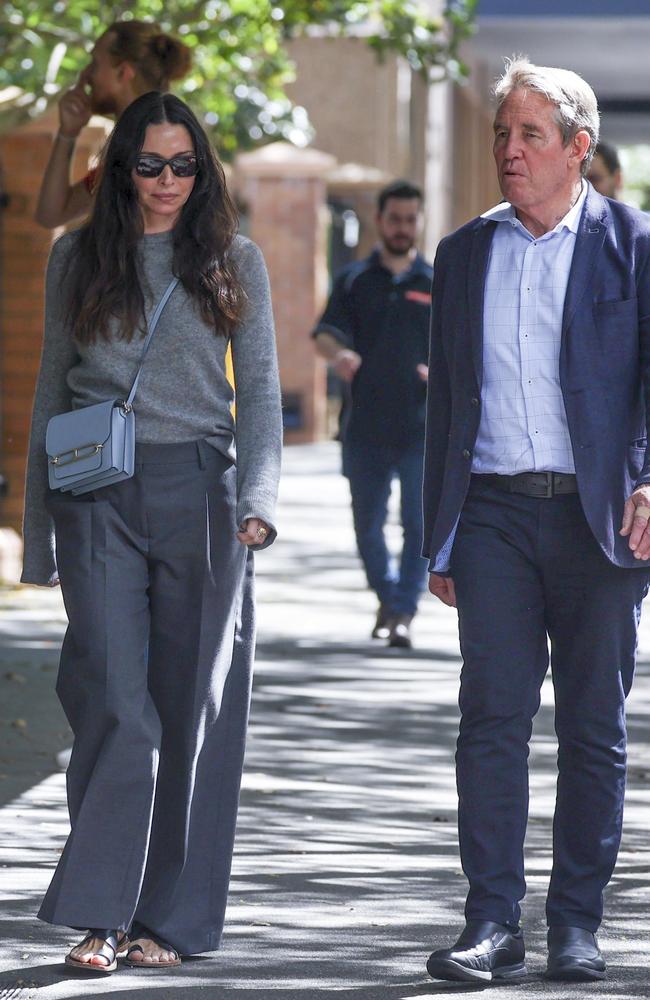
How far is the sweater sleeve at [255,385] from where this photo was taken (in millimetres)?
4879

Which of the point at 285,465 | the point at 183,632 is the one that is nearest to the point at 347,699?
the point at 183,632

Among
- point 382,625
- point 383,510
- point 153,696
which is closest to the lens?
point 153,696

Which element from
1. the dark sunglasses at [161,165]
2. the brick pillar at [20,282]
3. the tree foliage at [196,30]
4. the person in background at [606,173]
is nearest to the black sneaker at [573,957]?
the dark sunglasses at [161,165]

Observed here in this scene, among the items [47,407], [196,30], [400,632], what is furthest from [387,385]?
[47,407]

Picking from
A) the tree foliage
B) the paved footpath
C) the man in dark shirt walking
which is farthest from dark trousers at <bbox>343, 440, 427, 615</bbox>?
the tree foliage

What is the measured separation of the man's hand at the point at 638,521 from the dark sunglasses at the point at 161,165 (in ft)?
4.06

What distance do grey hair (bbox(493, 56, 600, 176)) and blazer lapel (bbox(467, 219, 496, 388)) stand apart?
264 mm

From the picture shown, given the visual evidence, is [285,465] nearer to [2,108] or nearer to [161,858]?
[2,108]

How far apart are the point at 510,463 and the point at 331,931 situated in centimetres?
126

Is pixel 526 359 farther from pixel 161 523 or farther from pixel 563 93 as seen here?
pixel 161 523

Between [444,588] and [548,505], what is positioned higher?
[548,505]

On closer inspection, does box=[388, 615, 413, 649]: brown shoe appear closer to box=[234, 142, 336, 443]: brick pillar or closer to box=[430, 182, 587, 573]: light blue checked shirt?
box=[430, 182, 587, 573]: light blue checked shirt

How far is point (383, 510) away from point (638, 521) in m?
5.57

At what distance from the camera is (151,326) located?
4.86 meters
